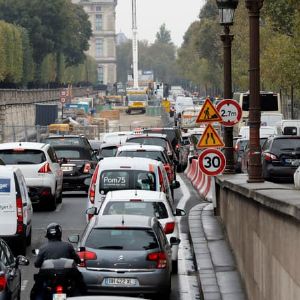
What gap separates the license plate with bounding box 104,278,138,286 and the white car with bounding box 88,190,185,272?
11.9 feet

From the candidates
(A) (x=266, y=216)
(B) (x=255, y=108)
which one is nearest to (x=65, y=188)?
(B) (x=255, y=108)

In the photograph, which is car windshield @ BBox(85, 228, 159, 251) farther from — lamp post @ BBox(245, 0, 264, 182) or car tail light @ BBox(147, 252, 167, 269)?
lamp post @ BBox(245, 0, 264, 182)

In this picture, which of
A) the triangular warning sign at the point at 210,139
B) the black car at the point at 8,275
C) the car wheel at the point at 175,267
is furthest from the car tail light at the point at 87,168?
the black car at the point at 8,275

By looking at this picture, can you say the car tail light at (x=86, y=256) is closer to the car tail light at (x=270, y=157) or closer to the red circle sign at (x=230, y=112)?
the red circle sign at (x=230, y=112)

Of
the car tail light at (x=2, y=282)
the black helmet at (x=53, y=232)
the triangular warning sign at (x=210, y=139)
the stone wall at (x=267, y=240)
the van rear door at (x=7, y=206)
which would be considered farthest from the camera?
the triangular warning sign at (x=210, y=139)

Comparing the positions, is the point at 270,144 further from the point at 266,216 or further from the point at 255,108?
the point at 266,216

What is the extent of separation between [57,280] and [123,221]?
2822 millimetres

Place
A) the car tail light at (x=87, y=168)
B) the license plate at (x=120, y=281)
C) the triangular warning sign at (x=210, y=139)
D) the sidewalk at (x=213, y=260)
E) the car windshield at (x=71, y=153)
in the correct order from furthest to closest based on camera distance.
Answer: the car windshield at (x=71, y=153)
the car tail light at (x=87, y=168)
the triangular warning sign at (x=210, y=139)
the sidewalk at (x=213, y=260)
the license plate at (x=120, y=281)

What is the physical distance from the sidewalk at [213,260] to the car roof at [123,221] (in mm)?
1288

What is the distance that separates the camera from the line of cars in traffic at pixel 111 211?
16719 mm

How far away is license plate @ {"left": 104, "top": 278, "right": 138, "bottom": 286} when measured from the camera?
1666cm

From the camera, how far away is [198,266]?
20406mm

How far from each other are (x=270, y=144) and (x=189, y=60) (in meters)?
143

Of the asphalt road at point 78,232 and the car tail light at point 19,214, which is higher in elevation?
the car tail light at point 19,214
